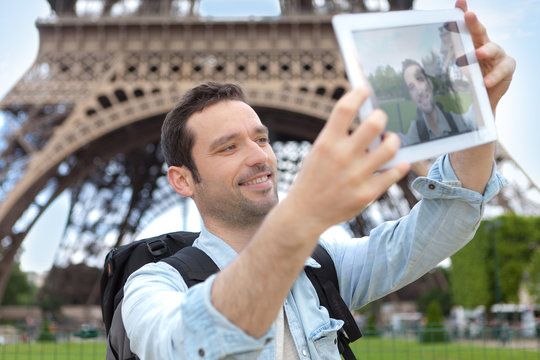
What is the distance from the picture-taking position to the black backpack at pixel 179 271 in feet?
4.79

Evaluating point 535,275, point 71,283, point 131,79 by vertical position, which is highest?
point 131,79

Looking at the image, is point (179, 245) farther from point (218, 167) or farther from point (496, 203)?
point (496, 203)

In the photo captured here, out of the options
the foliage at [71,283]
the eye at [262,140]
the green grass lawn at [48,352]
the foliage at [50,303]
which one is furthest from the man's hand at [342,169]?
the foliage at [71,283]

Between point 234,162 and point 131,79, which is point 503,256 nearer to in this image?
point 131,79

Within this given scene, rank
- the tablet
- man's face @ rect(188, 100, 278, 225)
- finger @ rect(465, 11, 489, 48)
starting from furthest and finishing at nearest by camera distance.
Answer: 1. man's face @ rect(188, 100, 278, 225)
2. finger @ rect(465, 11, 489, 48)
3. the tablet

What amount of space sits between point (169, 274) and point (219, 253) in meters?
0.22

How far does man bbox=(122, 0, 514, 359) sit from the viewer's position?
0.91 metres

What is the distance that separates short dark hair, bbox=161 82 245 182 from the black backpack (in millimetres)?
263

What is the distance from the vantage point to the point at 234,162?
4.89ft

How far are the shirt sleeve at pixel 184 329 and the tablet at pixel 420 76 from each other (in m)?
0.39

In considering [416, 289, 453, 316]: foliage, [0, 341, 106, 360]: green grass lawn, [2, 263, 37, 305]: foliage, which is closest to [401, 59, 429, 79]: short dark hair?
[0, 341, 106, 360]: green grass lawn

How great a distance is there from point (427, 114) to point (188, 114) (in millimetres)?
743

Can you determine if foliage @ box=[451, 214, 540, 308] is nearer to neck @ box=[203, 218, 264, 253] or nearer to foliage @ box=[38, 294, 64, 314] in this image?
foliage @ box=[38, 294, 64, 314]

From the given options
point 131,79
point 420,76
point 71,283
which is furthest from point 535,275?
point 420,76
